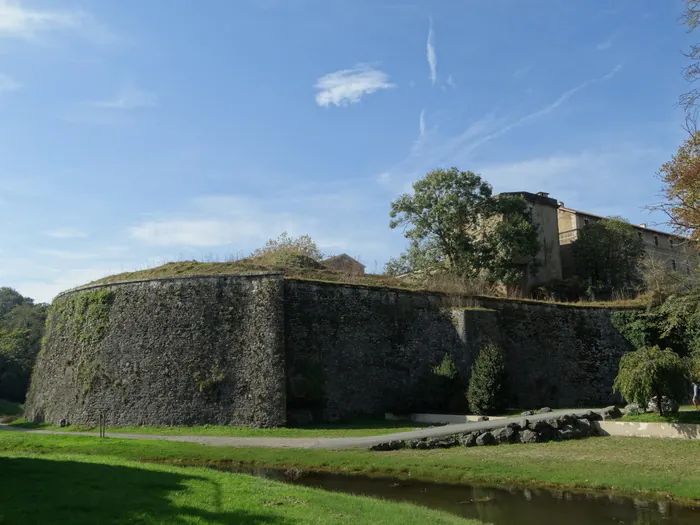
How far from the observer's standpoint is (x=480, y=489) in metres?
13.7

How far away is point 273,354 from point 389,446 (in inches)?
332

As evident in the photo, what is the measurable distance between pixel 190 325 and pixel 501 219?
940 inches

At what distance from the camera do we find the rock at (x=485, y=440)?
60.9 ft

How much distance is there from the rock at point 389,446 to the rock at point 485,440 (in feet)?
7.99

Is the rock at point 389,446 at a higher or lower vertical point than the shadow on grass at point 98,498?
lower

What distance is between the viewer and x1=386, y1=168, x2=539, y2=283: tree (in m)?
39.2

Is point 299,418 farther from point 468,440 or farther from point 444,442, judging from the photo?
point 468,440

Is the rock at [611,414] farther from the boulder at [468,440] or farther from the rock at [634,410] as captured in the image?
the boulder at [468,440]

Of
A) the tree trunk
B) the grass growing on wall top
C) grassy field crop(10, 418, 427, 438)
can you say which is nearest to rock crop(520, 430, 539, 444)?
the tree trunk

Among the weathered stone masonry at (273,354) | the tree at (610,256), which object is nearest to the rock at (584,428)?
the weathered stone masonry at (273,354)

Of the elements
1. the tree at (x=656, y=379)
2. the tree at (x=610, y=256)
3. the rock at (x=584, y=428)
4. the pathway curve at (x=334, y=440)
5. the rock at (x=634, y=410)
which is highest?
the tree at (x=610, y=256)

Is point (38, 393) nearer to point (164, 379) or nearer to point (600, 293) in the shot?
point (164, 379)

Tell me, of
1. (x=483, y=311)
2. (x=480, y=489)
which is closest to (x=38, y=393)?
(x=483, y=311)

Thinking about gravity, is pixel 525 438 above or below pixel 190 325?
below
